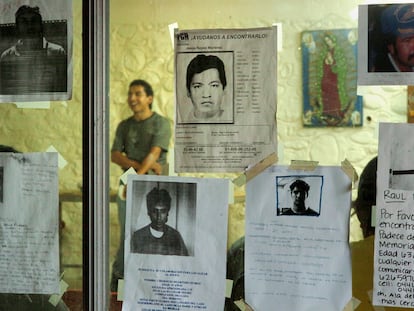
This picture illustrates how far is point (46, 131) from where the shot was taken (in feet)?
4.19

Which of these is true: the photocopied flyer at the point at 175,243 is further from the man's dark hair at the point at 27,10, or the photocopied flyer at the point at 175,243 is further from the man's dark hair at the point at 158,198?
the man's dark hair at the point at 27,10

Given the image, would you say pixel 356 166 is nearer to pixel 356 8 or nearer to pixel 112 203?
pixel 356 8

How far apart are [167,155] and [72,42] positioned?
1.14ft

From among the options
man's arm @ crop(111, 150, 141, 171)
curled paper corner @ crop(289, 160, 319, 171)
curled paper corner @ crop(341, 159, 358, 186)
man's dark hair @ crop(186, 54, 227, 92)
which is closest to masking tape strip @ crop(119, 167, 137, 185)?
man's arm @ crop(111, 150, 141, 171)

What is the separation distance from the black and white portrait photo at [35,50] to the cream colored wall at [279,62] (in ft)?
0.41

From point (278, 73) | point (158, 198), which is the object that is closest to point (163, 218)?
point (158, 198)

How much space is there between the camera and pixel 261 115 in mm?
1169

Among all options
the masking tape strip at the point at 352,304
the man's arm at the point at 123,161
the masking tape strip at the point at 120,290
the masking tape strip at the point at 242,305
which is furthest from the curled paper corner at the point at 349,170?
the masking tape strip at the point at 120,290

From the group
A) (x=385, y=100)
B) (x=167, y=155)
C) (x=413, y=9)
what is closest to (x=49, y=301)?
(x=167, y=155)

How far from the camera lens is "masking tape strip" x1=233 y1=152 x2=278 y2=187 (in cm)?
116

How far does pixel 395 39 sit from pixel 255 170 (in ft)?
1.31

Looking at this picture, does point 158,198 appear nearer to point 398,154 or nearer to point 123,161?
point 123,161

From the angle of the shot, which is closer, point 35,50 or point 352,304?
point 352,304

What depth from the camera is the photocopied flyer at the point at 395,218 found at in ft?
3.64
